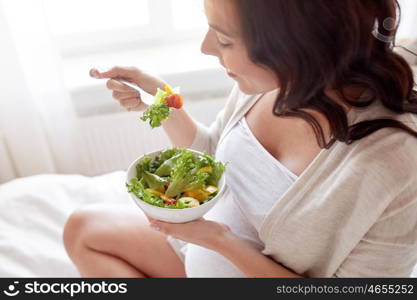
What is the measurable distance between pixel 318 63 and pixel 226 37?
168 millimetres

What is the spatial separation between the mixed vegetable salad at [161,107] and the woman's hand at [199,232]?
20 centimetres

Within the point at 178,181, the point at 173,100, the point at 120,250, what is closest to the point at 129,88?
the point at 173,100

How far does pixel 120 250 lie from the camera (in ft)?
3.66

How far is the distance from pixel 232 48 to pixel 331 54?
176mm

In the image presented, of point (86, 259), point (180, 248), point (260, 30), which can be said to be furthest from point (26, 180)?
point (260, 30)

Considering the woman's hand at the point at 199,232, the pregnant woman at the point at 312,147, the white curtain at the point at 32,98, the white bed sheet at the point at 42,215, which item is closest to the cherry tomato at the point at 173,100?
the pregnant woman at the point at 312,147

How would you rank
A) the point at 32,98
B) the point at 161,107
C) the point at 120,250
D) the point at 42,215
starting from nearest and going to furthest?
the point at 161,107
the point at 120,250
the point at 42,215
the point at 32,98

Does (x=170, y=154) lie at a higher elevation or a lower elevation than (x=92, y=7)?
lower

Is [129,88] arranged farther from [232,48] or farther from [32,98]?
[32,98]

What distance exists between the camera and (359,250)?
2.64 feet

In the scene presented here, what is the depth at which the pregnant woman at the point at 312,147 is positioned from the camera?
2.28 ft

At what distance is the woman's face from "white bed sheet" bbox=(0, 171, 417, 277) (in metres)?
0.58

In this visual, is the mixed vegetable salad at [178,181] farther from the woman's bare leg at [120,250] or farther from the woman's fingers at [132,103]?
the woman's bare leg at [120,250]

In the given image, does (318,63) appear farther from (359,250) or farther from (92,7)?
(92,7)
